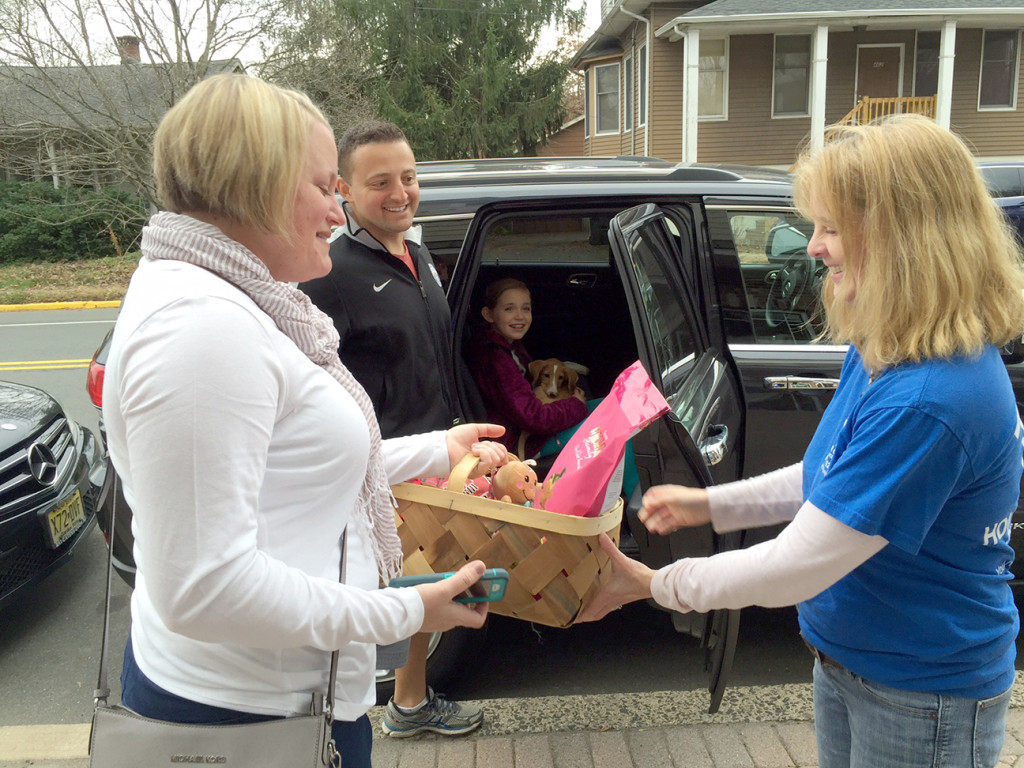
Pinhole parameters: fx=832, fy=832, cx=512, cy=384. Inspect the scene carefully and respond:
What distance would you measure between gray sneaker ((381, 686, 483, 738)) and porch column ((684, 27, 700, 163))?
17807mm

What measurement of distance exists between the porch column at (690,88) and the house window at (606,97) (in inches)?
159

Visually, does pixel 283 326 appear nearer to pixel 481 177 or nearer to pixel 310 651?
pixel 310 651

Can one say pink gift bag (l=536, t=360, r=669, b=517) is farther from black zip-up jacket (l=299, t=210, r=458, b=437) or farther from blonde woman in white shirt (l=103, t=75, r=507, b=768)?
black zip-up jacket (l=299, t=210, r=458, b=437)

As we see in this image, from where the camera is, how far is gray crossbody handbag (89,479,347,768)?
1216mm

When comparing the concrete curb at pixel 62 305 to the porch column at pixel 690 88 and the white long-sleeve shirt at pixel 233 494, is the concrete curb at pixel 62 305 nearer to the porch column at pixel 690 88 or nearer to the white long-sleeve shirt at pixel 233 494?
the porch column at pixel 690 88

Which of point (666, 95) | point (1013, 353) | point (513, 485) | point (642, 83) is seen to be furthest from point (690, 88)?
point (513, 485)

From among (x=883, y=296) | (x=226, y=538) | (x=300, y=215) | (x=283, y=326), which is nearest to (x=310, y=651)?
(x=226, y=538)

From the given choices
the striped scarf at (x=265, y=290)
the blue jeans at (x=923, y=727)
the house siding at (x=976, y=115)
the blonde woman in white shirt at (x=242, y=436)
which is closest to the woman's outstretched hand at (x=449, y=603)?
the blonde woman in white shirt at (x=242, y=436)

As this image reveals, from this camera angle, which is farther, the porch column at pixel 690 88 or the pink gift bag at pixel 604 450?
the porch column at pixel 690 88

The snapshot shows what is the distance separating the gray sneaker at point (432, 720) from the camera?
8.64 ft

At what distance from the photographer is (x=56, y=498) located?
3451 millimetres

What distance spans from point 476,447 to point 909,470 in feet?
3.20

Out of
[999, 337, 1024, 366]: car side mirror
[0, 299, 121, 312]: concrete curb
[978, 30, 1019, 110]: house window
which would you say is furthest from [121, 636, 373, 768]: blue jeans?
[978, 30, 1019, 110]: house window

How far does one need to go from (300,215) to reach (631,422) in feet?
2.65
